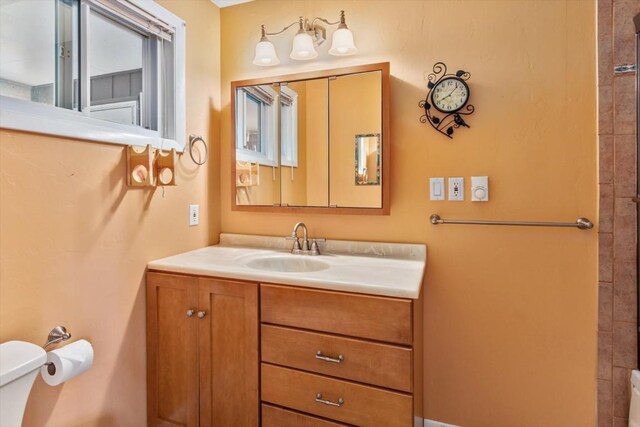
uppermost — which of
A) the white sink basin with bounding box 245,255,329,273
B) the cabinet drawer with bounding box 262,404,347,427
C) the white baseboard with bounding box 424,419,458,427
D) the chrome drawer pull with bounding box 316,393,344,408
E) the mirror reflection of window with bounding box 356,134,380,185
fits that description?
the mirror reflection of window with bounding box 356,134,380,185

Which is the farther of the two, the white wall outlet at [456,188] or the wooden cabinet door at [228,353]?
the white wall outlet at [456,188]

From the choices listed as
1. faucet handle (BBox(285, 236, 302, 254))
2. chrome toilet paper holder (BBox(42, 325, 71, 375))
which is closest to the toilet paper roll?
chrome toilet paper holder (BBox(42, 325, 71, 375))

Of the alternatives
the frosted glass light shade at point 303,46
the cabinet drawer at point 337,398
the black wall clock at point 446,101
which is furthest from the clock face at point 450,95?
the cabinet drawer at point 337,398

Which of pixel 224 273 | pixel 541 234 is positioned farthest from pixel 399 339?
pixel 541 234

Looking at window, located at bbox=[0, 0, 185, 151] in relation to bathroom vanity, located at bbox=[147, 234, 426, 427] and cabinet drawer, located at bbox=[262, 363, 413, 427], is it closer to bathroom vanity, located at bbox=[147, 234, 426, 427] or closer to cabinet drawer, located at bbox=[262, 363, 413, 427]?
bathroom vanity, located at bbox=[147, 234, 426, 427]

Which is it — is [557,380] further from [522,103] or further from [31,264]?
[31,264]

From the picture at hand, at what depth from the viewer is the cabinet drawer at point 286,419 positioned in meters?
1.36

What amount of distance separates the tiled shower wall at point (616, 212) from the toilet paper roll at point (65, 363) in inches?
82.1

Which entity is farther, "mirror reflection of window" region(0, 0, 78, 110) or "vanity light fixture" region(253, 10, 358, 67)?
"vanity light fixture" region(253, 10, 358, 67)

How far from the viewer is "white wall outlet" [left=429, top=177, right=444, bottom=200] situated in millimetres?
1728

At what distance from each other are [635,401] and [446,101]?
1.46 meters

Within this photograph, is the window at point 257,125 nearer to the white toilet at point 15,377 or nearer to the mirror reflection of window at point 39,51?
the mirror reflection of window at point 39,51

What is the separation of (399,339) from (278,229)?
1.05m

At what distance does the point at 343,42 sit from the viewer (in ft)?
5.90
